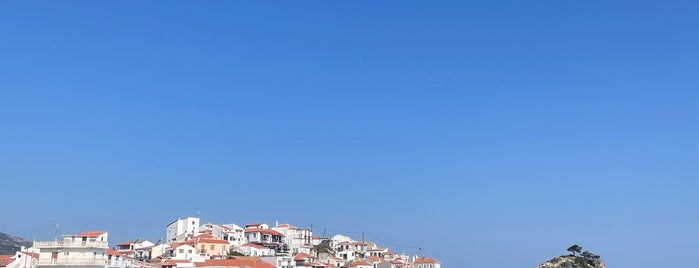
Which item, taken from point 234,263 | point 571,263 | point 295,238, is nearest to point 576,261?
point 571,263

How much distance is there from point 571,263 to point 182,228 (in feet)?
223

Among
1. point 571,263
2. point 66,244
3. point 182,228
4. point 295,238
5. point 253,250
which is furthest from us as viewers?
point 571,263

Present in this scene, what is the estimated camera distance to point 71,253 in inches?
2516

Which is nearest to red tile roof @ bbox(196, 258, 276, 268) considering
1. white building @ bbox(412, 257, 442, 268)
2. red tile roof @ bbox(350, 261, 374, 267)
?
red tile roof @ bbox(350, 261, 374, 267)

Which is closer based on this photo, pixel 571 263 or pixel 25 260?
pixel 25 260

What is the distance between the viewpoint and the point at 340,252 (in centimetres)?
11112

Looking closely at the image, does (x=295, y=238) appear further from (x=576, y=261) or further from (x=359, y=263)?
(x=576, y=261)

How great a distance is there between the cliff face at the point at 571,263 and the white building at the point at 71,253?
82851 millimetres

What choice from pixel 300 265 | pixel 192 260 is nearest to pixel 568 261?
pixel 300 265

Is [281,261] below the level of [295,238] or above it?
below

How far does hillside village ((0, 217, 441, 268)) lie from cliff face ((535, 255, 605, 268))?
2209 centimetres

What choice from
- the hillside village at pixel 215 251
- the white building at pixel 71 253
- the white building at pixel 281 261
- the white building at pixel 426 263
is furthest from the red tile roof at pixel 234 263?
the white building at pixel 426 263

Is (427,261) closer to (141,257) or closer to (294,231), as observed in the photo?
(294,231)

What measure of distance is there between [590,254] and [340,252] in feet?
157
